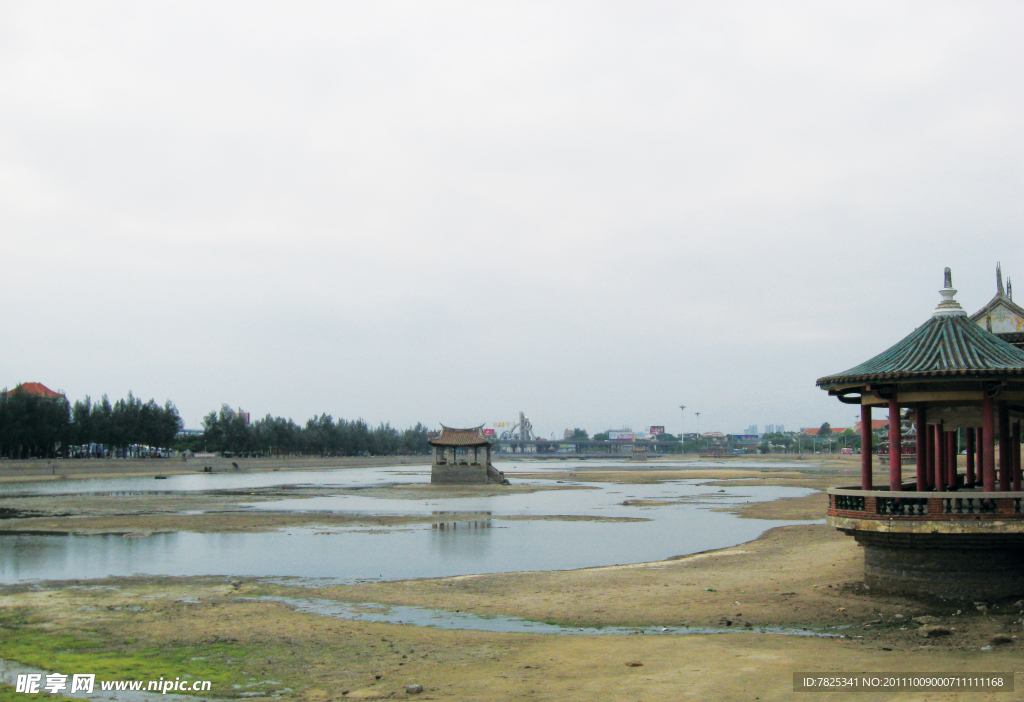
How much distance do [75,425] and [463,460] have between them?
76112 mm

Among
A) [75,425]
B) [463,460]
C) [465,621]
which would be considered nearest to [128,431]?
[75,425]

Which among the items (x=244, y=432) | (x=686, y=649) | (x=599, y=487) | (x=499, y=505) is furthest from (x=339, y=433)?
(x=686, y=649)

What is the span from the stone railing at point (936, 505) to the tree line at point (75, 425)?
114m

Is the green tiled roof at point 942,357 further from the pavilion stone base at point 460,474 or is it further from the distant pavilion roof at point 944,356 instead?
the pavilion stone base at point 460,474

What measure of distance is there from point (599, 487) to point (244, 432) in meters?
102

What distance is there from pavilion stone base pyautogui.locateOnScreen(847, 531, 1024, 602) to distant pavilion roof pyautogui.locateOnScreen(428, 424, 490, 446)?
6145cm

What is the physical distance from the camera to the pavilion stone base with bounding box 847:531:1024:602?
59.5 ft

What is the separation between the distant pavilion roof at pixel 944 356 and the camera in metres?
18.1

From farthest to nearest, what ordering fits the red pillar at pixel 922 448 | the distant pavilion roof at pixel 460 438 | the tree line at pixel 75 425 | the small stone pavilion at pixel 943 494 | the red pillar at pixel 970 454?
the tree line at pixel 75 425
the distant pavilion roof at pixel 460 438
the red pillar at pixel 970 454
the red pillar at pixel 922 448
the small stone pavilion at pixel 943 494

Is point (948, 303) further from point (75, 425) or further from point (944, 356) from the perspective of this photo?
point (75, 425)

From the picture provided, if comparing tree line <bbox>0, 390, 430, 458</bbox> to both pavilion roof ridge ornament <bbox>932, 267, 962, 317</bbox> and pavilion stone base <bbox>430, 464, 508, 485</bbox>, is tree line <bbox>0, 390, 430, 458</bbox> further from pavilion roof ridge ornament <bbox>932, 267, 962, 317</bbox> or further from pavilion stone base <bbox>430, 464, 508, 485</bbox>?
pavilion roof ridge ornament <bbox>932, 267, 962, 317</bbox>

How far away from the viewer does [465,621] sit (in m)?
19.5

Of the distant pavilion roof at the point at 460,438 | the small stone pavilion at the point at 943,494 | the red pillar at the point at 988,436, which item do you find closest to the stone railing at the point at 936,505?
the small stone pavilion at the point at 943,494

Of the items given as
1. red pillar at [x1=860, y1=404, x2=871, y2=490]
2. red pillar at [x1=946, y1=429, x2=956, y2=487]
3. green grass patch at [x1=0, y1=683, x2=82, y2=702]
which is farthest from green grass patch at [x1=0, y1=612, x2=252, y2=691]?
red pillar at [x1=946, y1=429, x2=956, y2=487]
